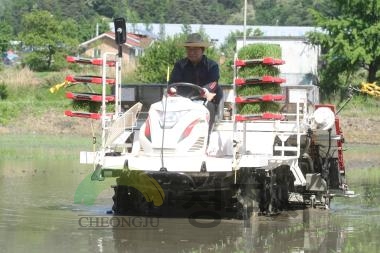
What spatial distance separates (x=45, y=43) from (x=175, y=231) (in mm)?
55360

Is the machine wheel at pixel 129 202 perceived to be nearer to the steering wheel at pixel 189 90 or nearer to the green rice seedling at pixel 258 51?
the steering wheel at pixel 189 90

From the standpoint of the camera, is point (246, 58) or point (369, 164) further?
point (369, 164)

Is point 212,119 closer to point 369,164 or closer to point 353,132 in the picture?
point 369,164

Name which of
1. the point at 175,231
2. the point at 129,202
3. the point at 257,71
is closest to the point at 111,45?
the point at 129,202

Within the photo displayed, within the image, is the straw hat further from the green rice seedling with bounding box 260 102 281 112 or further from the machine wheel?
the machine wheel

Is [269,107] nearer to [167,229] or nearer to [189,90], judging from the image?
[189,90]

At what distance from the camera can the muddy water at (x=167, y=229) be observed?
1160 cm

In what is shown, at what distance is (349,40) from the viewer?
50.7 metres

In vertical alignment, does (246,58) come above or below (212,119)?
above

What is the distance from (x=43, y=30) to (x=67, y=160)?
41.5 metres

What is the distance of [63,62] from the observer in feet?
217

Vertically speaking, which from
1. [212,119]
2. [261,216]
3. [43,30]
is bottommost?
[261,216]

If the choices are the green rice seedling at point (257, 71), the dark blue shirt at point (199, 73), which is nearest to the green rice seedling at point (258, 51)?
the green rice seedling at point (257, 71)

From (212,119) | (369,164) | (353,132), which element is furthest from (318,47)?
(212,119)
